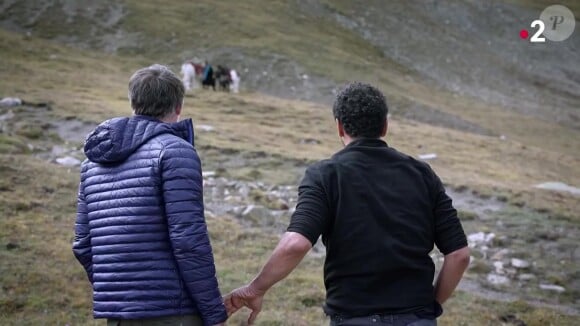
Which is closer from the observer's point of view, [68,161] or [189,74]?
[68,161]

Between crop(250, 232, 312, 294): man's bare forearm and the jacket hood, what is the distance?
835 millimetres

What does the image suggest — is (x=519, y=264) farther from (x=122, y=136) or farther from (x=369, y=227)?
(x=122, y=136)

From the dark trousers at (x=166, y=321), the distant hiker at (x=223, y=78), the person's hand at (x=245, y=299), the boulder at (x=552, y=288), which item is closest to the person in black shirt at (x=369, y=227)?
the person's hand at (x=245, y=299)

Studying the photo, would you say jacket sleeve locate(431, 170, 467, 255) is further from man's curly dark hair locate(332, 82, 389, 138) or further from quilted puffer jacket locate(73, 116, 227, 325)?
quilted puffer jacket locate(73, 116, 227, 325)

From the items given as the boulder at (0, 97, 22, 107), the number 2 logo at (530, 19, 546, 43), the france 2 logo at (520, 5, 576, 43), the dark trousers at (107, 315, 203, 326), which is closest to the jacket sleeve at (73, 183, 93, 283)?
the dark trousers at (107, 315, 203, 326)

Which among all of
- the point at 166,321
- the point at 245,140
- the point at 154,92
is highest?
the point at 154,92

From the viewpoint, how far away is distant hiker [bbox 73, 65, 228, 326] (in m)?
3.09

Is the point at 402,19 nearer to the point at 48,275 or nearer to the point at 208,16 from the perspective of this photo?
the point at 208,16

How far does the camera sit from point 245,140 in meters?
19.1

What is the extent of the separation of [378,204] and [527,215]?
439 inches

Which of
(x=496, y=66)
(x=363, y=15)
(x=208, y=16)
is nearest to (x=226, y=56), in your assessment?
(x=208, y=16)

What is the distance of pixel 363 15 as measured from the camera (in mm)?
56188

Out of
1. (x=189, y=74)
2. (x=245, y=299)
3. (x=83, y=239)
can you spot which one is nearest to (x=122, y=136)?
(x=83, y=239)

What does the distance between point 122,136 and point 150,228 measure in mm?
497
